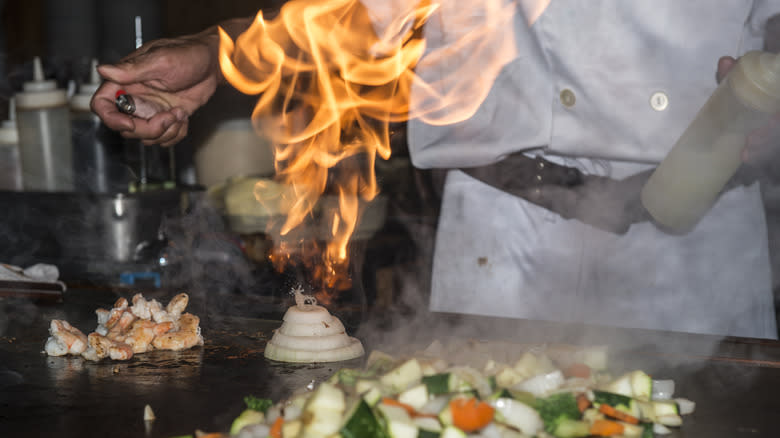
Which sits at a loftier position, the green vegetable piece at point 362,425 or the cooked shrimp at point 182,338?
the green vegetable piece at point 362,425

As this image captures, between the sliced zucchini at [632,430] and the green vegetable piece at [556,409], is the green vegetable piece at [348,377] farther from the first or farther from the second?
the sliced zucchini at [632,430]

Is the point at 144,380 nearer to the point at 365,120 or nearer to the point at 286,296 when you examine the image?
the point at 286,296

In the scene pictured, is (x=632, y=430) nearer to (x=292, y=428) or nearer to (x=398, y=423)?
(x=398, y=423)

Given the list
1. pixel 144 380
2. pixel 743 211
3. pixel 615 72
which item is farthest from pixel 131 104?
pixel 743 211

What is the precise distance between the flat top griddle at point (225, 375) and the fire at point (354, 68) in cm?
63

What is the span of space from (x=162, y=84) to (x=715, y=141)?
6.27ft

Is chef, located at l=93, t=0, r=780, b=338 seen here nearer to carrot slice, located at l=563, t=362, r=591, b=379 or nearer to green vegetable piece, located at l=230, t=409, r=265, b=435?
carrot slice, located at l=563, t=362, r=591, b=379

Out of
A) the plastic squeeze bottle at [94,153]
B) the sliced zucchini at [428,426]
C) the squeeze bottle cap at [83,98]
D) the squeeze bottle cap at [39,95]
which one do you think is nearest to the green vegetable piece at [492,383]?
the sliced zucchini at [428,426]

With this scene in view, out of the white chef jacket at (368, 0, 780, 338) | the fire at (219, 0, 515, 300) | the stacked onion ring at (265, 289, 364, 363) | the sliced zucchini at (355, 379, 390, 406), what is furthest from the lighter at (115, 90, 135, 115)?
the sliced zucchini at (355, 379, 390, 406)

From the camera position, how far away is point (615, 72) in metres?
2.77

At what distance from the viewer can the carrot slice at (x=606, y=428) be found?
5.15 feet

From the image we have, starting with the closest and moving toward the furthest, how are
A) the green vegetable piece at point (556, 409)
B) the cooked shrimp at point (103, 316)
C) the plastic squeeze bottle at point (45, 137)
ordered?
the green vegetable piece at point (556, 409) < the cooked shrimp at point (103, 316) < the plastic squeeze bottle at point (45, 137)

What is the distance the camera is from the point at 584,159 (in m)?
→ 2.86

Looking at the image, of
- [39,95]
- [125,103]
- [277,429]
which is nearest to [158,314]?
[125,103]
